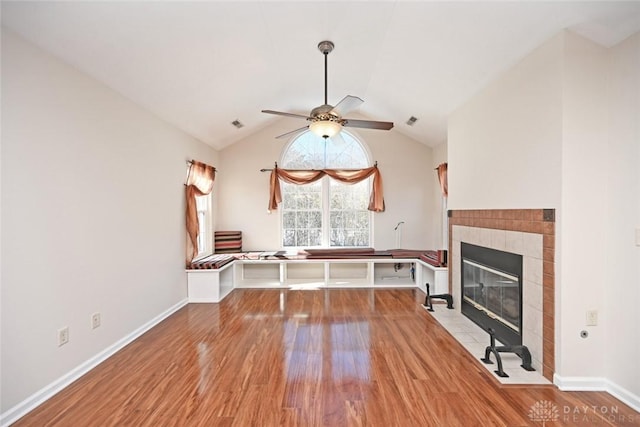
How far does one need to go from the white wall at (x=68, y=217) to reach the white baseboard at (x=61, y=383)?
34mm

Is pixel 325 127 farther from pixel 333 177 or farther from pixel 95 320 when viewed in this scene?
pixel 333 177

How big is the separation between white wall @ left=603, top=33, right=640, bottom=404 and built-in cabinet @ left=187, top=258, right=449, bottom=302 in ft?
7.04

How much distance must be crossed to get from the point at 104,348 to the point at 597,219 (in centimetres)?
407

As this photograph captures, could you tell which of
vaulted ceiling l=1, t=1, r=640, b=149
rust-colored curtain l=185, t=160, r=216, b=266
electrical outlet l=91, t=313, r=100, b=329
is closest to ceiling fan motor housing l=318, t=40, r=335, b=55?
vaulted ceiling l=1, t=1, r=640, b=149

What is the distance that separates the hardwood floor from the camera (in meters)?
1.79

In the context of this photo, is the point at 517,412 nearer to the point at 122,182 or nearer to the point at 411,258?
the point at 411,258

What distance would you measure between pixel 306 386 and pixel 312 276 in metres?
3.40

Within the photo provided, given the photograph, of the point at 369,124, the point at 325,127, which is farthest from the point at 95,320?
the point at 369,124

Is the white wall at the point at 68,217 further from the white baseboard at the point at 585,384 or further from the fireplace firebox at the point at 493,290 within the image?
the white baseboard at the point at 585,384

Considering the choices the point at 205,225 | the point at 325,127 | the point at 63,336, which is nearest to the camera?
the point at 63,336

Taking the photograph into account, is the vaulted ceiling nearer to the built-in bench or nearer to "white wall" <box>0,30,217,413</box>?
"white wall" <box>0,30,217,413</box>

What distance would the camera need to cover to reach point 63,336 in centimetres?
216

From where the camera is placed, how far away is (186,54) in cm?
265

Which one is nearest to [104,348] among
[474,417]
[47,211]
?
[47,211]
